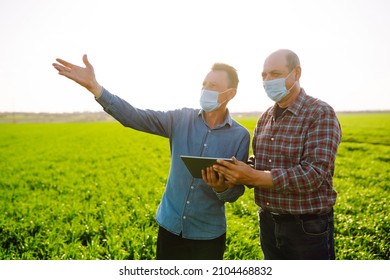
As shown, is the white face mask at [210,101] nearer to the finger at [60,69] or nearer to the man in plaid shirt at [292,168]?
the man in plaid shirt at [292,168]

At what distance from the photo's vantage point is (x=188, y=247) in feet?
8.26

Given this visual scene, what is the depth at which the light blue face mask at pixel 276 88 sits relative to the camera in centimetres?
236

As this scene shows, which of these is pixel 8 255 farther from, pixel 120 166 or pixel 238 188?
pixel 120 166

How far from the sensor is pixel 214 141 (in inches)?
96.9

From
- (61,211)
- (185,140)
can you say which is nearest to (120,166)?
(61,211)

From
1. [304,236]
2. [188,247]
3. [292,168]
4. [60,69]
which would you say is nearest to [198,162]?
[292,168]

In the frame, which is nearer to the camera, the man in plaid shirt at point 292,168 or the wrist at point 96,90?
the man in plaid shirt at point 292,168

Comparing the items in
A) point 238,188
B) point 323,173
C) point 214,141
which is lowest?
point 238,188

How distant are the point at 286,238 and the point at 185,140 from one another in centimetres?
99

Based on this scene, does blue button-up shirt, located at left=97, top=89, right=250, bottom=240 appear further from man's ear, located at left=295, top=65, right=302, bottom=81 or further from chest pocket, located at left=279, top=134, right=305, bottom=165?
man's ear, located at left=295, top=65, right=302, bottom=81

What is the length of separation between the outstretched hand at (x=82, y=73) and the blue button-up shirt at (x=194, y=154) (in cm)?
8

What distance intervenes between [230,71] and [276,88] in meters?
0.40

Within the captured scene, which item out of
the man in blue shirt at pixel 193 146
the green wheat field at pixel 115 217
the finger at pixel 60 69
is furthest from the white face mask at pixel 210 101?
the green wheat field at pixel 115 217

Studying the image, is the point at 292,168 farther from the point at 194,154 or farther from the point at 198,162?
the point at 194,154
